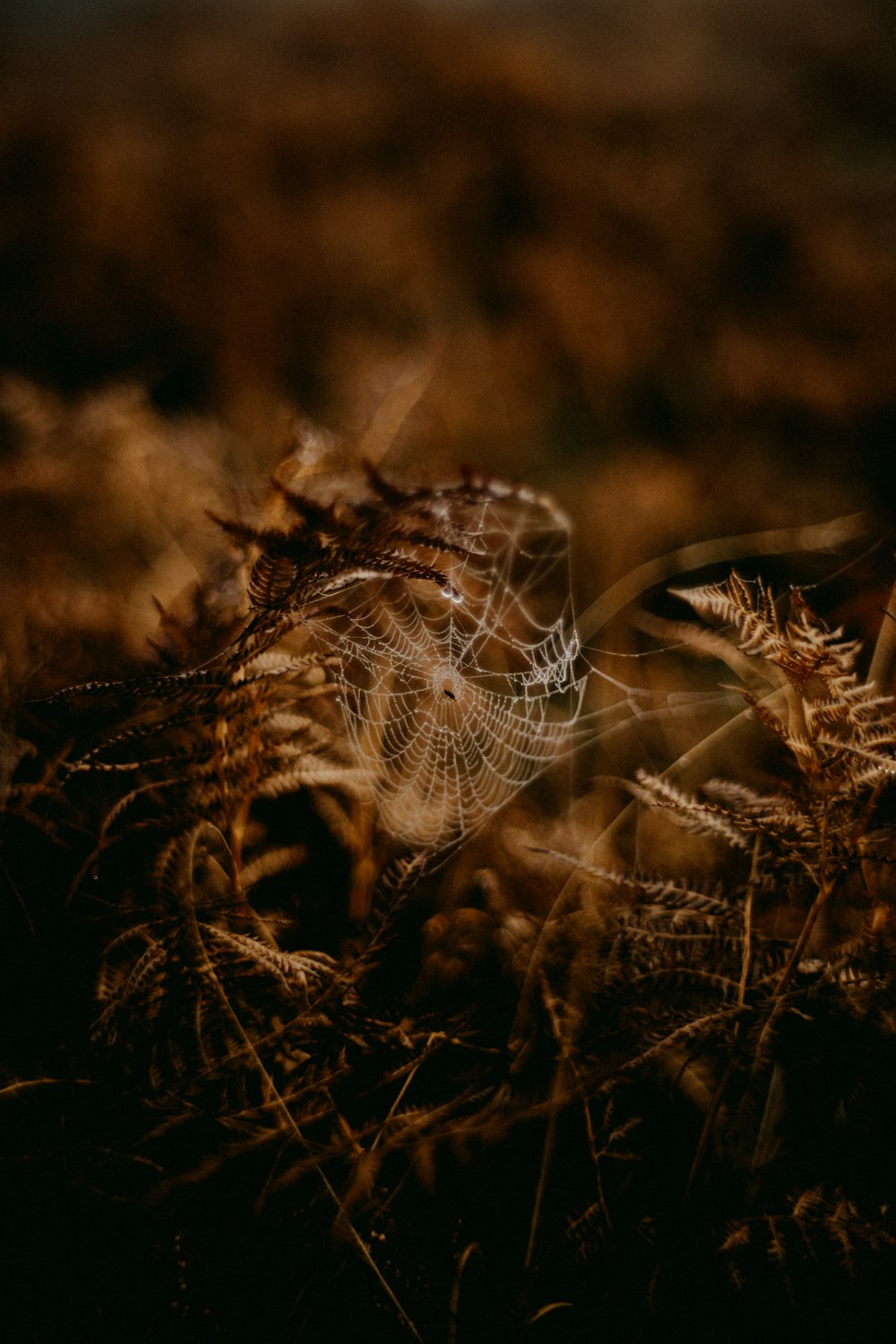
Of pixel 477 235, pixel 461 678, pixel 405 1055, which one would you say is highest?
pixel 477 235

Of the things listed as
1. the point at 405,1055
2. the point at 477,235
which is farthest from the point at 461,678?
the point at 477,235

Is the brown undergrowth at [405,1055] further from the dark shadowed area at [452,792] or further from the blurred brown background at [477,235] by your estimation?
the blurred brown background at [477,235]

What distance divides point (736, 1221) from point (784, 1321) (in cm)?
8

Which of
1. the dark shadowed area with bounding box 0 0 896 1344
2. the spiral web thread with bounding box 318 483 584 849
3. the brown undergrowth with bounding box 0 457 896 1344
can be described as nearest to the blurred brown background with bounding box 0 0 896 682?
the dark shadowed area with bounding box 0 0 896 1344

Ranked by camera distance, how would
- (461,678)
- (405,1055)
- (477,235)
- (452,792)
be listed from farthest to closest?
1. (477,235)
2. (452,792)
3. (461,678)
4. (405,1055)

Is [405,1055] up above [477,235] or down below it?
below

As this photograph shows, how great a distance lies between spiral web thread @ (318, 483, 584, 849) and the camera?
951 mm

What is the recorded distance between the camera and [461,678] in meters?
0.98

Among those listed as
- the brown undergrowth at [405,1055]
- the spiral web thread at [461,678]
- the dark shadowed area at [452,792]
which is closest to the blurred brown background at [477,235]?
the dark shadowed area at [452,792]

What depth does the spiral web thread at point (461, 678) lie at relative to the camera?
95cm

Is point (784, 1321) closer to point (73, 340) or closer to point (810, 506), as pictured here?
point (810, 506)

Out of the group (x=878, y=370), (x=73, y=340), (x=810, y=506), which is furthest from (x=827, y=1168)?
(x=73, y=340)

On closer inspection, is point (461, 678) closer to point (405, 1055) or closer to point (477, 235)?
point (405, 1055)

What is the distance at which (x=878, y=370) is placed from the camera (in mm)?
1611
